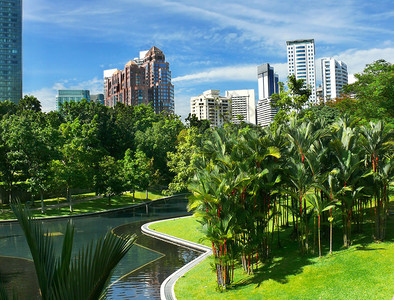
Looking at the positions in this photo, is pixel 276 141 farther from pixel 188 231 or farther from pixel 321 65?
pixel 321 65

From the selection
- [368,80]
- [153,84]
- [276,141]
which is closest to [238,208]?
[276,141]

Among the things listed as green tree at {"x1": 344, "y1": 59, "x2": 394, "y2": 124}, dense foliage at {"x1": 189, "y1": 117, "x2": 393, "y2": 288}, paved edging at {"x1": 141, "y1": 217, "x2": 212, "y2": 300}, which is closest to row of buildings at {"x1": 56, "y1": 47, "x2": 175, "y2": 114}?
paved edging at {"x1": 141, "y1": 217, "x2": 212, "y2": 300}

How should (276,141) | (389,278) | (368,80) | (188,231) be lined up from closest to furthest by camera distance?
(389,278) → (276,141) → (188,231) → (368,80)

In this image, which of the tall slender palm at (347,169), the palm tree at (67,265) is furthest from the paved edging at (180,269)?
the palm tree at (67,265)

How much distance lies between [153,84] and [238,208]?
145965mm

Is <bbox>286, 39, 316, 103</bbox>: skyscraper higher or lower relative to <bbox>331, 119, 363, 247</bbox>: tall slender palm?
higher

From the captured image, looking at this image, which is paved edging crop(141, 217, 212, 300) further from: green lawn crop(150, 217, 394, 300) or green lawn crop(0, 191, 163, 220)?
green lawn crop(0, 191, 163, 220)

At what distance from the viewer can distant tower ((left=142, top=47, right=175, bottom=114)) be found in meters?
154

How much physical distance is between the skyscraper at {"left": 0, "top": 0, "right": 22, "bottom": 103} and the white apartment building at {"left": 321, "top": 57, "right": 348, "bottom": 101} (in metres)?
129

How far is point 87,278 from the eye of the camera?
11.3 ft

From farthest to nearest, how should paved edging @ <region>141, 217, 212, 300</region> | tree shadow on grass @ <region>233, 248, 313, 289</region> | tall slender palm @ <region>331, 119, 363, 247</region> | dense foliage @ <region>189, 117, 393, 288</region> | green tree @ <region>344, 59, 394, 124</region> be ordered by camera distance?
green tree @ <region>344, 59, 394, 124</region> < tall slender palm @ <region>331, 119, 363, 247</region> < paved edging @ <region>141, 217, 212, 300</region> < tree shadow on grass @ <region>233, 248, 313, 289</region> < dense foliage @ <region>189, 117, 393, 288</region>

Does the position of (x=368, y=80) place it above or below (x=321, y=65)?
below

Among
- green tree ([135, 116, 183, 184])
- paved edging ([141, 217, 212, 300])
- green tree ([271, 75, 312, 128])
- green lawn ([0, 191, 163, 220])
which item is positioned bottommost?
paved edging ([141, 217, 212, 300])

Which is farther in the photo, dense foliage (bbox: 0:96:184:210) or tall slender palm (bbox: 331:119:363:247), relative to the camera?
dense foliage (bbox: 0:96:184:210)
